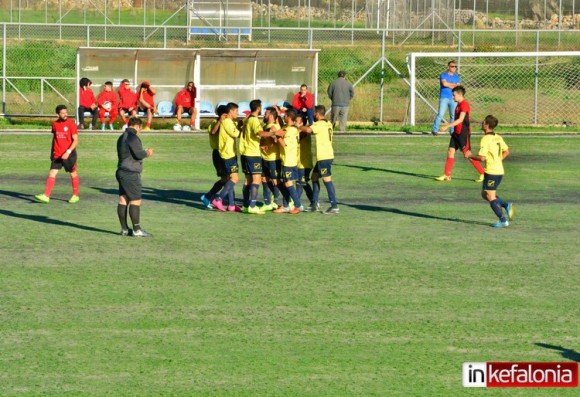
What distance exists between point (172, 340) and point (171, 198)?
406 inches

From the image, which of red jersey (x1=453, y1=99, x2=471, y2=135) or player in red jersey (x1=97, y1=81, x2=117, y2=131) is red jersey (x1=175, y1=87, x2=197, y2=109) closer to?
player in red jersey (x1=97, y1=81, x2=117, y2=131)

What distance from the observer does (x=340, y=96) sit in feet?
111

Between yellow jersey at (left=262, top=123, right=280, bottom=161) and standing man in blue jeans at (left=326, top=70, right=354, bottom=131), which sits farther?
standing man in blue jeans at (left=326, top=70, right=354, bottom=131)

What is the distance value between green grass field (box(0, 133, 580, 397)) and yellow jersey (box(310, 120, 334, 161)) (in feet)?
3.36

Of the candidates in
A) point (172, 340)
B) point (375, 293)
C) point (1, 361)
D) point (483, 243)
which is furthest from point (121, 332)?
point (483, 243)

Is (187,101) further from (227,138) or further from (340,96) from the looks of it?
(227,138)

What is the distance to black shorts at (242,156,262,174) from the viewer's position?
2005 cm

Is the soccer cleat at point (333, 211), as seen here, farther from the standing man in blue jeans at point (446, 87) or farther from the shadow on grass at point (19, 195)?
the standing man in blue jeans at point (446, 87)

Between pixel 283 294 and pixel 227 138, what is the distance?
6.71 meters

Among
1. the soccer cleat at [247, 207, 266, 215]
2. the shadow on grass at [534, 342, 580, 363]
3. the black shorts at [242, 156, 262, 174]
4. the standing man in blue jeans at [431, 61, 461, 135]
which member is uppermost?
the standing man in blue jeans at [431, 61, 461, 135]

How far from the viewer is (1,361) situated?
11.1 meters

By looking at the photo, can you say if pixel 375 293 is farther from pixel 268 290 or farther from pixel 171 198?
pixel 171 198

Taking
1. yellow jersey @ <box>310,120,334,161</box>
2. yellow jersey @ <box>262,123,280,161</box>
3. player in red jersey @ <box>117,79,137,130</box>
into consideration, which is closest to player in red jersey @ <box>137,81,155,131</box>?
player in red jersey @ <box>117,79,137,130</box>

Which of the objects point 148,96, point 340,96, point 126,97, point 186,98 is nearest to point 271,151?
point 340,96
